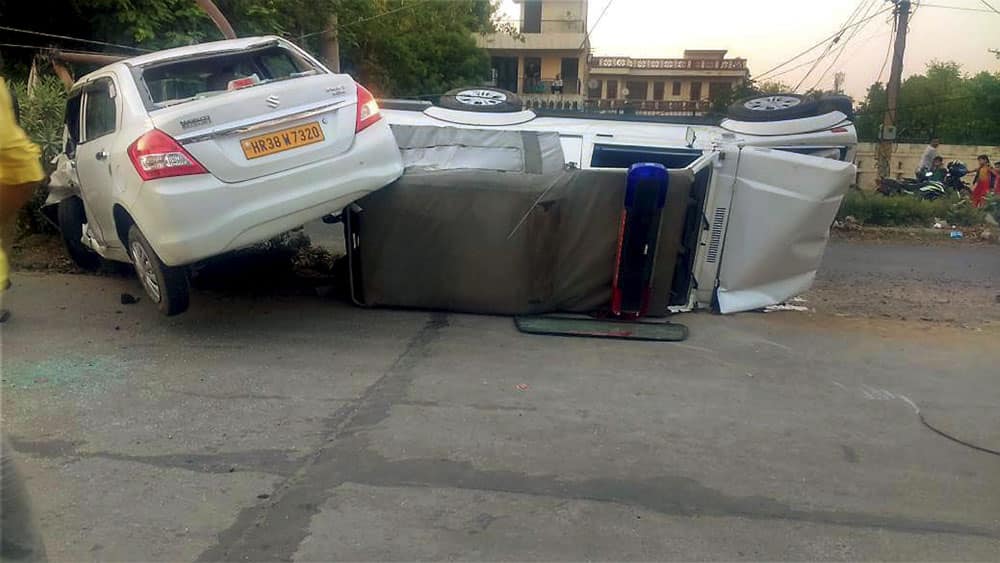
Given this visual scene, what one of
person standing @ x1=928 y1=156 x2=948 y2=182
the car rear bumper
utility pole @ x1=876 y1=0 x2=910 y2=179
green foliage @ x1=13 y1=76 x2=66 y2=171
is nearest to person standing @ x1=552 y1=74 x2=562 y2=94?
utility pole @ x1=876 y1=0 x2=910 y2=179

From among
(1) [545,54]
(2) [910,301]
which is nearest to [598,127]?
(2) [910,301]

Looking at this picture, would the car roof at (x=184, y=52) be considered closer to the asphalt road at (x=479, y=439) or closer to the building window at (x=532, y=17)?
the asphalt road at (x=479, y=439)

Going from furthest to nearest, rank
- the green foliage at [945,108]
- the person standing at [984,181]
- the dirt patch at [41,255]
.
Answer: the green foliage at [945,108] → the person standing at [984,181] → the dirt patch at [41,255]

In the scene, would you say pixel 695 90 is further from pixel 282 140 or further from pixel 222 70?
pixel 282 140

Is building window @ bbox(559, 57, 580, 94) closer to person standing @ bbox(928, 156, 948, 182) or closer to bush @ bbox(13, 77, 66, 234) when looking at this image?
person standing @ bbox(928, 156, 948, 182)

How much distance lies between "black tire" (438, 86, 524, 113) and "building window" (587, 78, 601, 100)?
4473 cm

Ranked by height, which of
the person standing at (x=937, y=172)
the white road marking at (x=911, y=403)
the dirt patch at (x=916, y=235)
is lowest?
the dirt patch at (x=916, y=235)

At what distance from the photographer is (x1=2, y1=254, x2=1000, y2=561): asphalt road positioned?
3373 millimetres

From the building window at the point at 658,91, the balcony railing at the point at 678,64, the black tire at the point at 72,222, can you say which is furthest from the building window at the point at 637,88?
the black tire at the point at 72,222

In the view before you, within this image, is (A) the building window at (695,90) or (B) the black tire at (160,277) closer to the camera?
(B) the black tire at (160,277)

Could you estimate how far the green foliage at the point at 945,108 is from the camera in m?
37.2

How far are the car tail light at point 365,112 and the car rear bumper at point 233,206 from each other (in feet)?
0.51

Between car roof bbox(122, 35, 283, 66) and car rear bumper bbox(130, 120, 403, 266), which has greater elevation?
car roof bbox(122, 35, 283, 66)

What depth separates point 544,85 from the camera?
4394 cm
